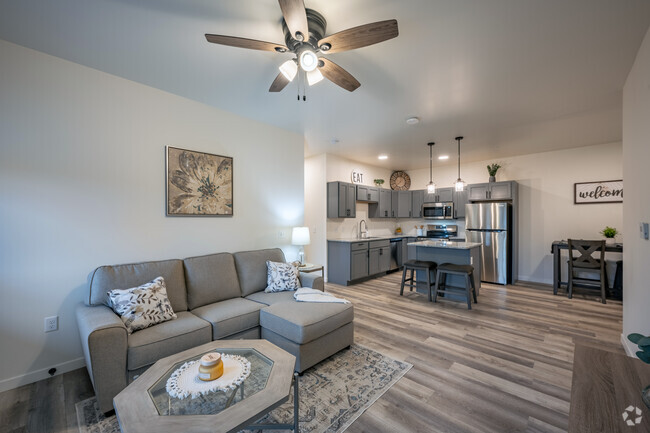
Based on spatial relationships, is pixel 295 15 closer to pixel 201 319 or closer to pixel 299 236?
pixel 201 319

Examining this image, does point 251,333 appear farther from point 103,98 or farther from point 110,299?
point 103,98

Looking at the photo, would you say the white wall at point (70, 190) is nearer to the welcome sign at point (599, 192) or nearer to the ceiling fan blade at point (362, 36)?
the ceiling fan blade at point (362, 36)

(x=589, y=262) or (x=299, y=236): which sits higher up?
(x=299, y=236)

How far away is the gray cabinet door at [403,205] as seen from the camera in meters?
7.02

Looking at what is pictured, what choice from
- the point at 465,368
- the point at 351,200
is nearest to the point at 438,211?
the point at 351,200

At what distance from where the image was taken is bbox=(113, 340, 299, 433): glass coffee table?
1144 millimetres

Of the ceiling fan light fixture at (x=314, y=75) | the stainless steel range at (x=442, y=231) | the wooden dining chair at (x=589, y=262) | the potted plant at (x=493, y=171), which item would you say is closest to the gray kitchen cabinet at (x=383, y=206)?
the stainless steel range at (x=442, y=231)

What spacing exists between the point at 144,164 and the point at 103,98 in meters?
0.67

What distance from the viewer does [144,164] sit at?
2.79 metres

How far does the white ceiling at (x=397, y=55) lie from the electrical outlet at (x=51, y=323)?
2.25 meters

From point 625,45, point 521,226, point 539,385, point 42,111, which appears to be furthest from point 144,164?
point 521,226

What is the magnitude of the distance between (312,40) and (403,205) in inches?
223

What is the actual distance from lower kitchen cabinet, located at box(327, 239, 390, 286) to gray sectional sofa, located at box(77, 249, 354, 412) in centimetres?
200

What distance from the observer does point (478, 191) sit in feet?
19.1
